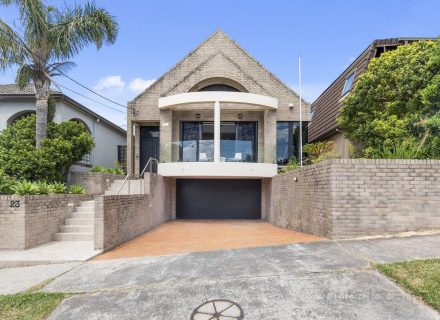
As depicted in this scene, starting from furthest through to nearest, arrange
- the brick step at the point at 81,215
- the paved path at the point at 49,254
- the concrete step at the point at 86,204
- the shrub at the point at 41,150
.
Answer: the shrub at the point at 41,150 < the concrete step at the point at 86,204 < the brick step at the point at 81,215 < the paved path at the point at 49,254

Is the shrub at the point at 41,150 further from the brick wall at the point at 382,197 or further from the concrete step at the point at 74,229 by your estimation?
the brick wall at the point at 382,197

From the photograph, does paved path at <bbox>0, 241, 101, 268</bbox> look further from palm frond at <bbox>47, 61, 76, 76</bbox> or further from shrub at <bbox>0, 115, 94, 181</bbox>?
palm frond at <bbox>47, 61, 76, 76</bbox>

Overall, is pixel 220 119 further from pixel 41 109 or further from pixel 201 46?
pixel 41 109

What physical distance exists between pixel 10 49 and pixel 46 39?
48.2 inches

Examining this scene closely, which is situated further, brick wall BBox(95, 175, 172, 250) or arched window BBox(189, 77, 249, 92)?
arched window BBox(189, 77, 249, 92)

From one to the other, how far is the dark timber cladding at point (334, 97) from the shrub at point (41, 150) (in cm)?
1176

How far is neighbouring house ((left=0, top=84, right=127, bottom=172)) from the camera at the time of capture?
1545 centimetres

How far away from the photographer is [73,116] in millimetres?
16453

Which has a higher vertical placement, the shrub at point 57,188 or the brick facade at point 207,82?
the brick facade at point 207,82

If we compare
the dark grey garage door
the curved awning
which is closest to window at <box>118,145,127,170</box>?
the dark grey garage door

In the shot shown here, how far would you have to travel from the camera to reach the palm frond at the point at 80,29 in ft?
38.6

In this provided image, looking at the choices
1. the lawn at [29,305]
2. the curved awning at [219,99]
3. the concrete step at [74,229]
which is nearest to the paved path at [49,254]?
the concrete step at [74,229]

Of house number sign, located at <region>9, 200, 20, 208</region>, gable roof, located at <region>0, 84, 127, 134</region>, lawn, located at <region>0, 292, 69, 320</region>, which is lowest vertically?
lawn, located at <region>0, 292, 69, 320</region>

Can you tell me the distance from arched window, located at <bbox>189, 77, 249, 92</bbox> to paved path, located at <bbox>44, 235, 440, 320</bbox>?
11586 millimetres
